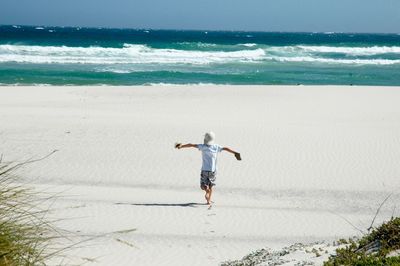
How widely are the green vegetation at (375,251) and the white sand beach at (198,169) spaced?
A: 17.5 inches

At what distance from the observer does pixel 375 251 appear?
6207 mm

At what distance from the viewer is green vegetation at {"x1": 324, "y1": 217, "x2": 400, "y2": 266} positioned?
5.59 m

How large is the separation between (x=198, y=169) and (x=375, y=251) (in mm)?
7742

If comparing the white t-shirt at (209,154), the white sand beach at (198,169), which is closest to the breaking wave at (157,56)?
the white sand beach at (198,169)

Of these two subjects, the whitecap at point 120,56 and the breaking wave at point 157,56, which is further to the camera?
the breaking wave at point 157,56

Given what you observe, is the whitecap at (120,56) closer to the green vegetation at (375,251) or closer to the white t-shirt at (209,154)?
the white t-shirt at (209,154)

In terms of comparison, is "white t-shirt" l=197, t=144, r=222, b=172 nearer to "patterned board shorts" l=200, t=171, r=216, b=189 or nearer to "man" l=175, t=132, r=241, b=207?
"man" l=175, t=132, r=241, b=207

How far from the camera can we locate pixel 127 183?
12.7 m

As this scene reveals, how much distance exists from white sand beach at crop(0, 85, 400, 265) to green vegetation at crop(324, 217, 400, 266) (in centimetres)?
45

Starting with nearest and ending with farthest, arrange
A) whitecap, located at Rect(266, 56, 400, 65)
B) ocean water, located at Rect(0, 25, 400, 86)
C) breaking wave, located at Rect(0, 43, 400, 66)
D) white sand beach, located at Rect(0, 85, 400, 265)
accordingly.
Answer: white sand beach, located at Rect(0, 85, 400, 265), ocean water, located at Rect(0, 25, 400, 86), breaking wave, located at Rect(0, 43, 400, 66), whitecap, located at Rect(266, 56, 400, 65)

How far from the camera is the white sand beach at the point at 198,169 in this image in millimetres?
9289

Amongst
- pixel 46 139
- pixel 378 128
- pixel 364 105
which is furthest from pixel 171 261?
pixel 364 105

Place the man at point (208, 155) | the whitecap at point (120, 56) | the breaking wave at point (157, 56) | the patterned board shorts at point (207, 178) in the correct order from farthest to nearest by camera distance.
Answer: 1. the breaking wave at point (157, 56)
2. the whitecap at point (120, 56)
3. the patterned board shorts at point (207, 178)
4. the man at point (208, 155)

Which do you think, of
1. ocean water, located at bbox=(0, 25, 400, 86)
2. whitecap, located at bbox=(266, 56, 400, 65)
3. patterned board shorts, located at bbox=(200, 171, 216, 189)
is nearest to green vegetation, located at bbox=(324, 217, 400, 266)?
patterned board shorts, located at bbox=(200, 171, 216, 189)
